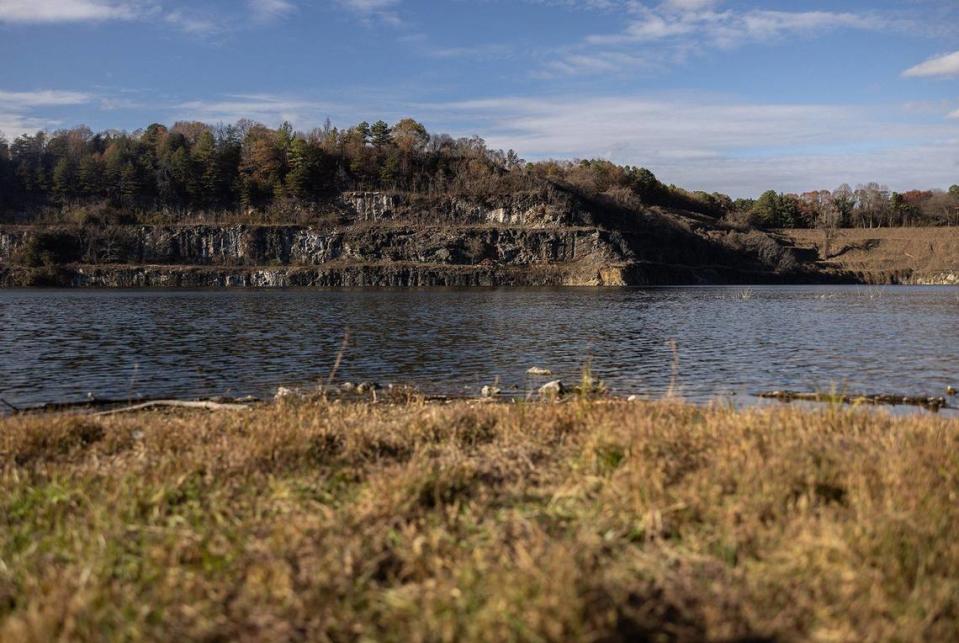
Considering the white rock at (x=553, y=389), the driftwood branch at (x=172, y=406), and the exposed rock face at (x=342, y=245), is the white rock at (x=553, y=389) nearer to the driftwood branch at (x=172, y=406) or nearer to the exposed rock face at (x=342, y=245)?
the driftwood branch at (x=172, y=406)

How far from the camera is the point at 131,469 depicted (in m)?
7.64

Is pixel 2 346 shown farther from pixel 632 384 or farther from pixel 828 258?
pixel 828 258

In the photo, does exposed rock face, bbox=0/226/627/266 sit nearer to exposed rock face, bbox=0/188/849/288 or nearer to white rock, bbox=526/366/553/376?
exposed rock face, bbox=0/188/849/288

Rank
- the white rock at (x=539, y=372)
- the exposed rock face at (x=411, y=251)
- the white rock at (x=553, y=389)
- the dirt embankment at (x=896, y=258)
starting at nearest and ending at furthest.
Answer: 1. the white rock at (x=553, y=389)
2. the white rock at (x=539, y=372)
3. the exposed rock face at (x=411, y=251)
4. the dirt embankment at (x=896, y=258)

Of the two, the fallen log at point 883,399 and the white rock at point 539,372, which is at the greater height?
the fallen log at point 883,399

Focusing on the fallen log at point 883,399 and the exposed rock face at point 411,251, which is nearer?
the fallen log at point 883,399

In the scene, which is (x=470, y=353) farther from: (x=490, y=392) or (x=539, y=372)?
(x=490, y=392)

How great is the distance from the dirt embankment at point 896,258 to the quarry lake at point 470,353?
446 ft

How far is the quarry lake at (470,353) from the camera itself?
21562 mm

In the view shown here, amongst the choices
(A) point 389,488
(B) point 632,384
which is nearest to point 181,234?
(B) point 632,384

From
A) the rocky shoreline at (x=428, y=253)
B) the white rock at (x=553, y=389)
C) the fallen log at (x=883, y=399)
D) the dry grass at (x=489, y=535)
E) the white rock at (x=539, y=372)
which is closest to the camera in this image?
the dry grass at (x=489, y=535)

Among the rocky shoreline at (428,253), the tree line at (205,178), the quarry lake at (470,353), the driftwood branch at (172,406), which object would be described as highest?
the tree line at (205,178)

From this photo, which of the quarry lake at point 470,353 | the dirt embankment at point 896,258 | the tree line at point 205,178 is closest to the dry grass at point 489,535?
the quarry lake at point 470,353

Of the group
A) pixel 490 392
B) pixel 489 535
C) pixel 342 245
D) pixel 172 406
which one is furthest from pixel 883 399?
pixel 342 245
